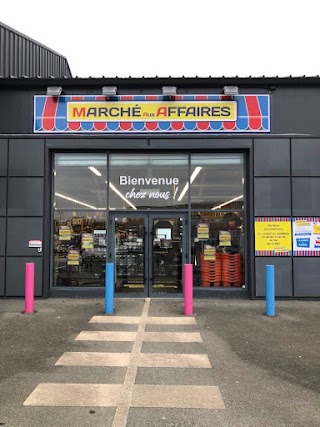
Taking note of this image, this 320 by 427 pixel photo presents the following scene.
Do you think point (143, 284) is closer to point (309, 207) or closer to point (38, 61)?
point (309, 207)

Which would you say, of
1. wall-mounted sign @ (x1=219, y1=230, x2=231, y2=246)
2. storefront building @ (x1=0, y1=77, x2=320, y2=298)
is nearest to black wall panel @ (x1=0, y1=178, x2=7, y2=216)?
storefront building @ (x1=0, y1=77, x2=320, y2=298)

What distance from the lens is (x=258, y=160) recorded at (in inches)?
393

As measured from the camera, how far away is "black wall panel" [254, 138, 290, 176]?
9.97m

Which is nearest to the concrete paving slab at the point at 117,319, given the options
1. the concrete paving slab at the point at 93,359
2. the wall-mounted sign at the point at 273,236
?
the concrete paving slab at the point at 93,359

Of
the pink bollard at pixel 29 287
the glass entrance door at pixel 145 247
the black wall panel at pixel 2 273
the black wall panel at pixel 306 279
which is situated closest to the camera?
the pink bollard at pixel 29 287

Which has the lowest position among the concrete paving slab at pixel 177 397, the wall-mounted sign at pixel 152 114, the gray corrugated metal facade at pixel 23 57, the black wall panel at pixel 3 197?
the concrete paving slab at pixel 177 397

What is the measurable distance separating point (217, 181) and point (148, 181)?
72.5 inches

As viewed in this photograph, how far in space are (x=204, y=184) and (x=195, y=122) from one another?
64.6 inches

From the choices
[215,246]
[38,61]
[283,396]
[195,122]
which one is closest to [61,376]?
[283,396]

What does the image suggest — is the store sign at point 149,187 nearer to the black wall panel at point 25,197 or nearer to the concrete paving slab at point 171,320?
the black wall panel at point 25,197

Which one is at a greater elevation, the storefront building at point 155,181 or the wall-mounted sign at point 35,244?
the storefront building at point 155,181

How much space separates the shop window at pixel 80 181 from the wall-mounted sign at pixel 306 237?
4998 millimetres

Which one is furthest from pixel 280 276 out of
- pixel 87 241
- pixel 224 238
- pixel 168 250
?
pixel 87 241

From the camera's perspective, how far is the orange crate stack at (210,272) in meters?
10.2
